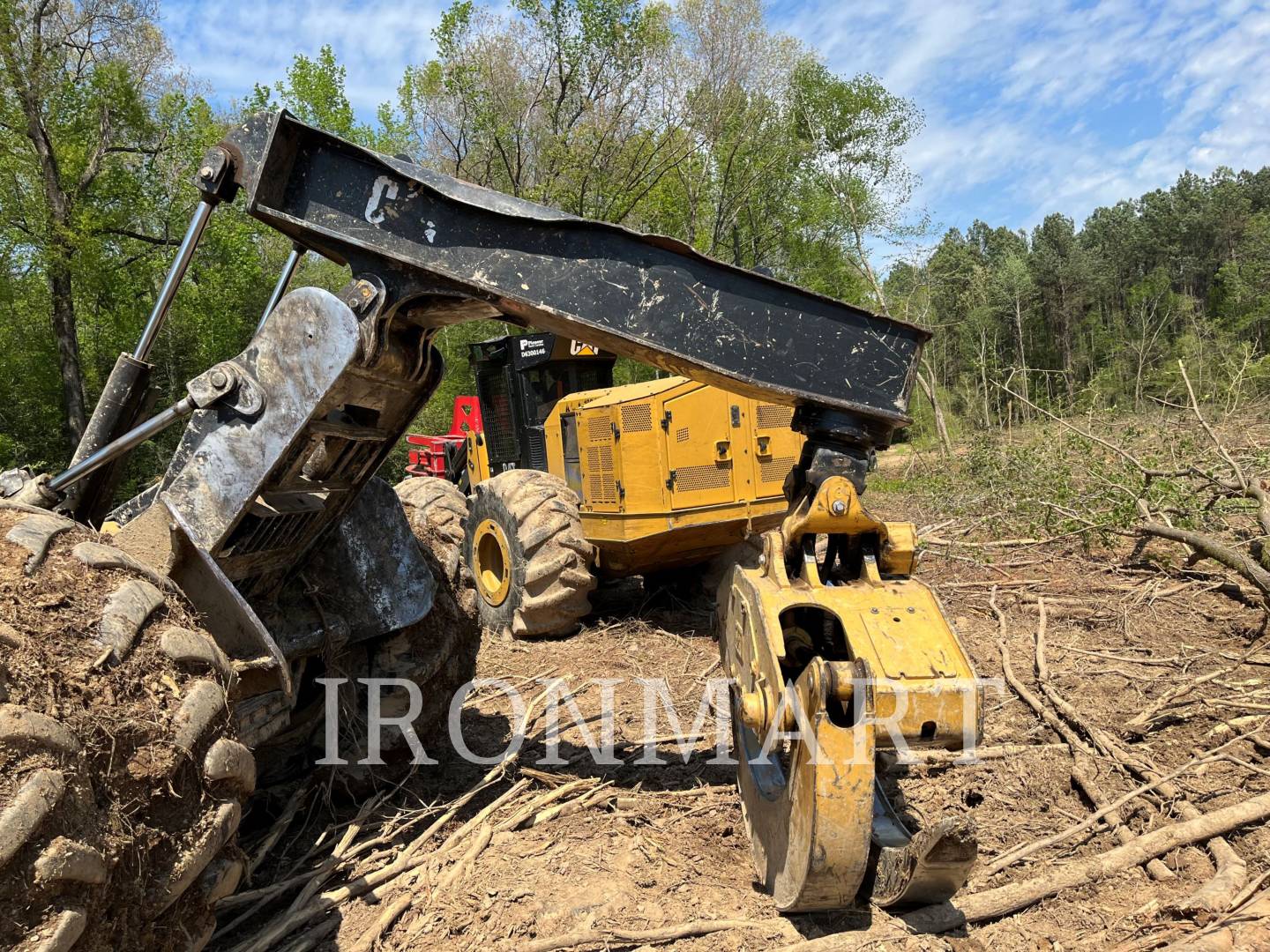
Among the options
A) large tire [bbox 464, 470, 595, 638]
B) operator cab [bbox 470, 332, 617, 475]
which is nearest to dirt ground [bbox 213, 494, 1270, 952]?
large tire [bbox 464, 470, 595, 638]

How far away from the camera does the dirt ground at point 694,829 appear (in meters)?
2.83

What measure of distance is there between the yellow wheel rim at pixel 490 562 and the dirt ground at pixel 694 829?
1838mm

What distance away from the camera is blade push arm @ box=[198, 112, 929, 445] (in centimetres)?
268

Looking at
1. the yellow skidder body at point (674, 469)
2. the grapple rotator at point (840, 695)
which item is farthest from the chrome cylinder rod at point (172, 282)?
the yellow skidder body at point (674, 469)

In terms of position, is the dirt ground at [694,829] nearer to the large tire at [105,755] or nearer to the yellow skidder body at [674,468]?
the large tire at [105,755]

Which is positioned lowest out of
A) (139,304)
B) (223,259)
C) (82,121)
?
(139,304)

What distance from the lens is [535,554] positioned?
273 inches

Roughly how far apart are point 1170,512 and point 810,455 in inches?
223

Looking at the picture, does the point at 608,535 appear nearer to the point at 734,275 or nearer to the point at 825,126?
the point at 734,275

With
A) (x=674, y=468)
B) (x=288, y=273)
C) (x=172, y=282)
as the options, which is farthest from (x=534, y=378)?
(x=172, y=282)

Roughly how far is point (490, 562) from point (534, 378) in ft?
6.45

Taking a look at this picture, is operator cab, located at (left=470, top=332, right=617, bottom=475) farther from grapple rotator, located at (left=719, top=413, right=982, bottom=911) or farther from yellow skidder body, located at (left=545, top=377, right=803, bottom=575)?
grapple rotator, located at (left=719, top=413, right=982, bottom=911)

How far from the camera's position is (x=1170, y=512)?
23.5 ft

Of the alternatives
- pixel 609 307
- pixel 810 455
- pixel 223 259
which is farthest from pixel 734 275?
pixel 223 259
